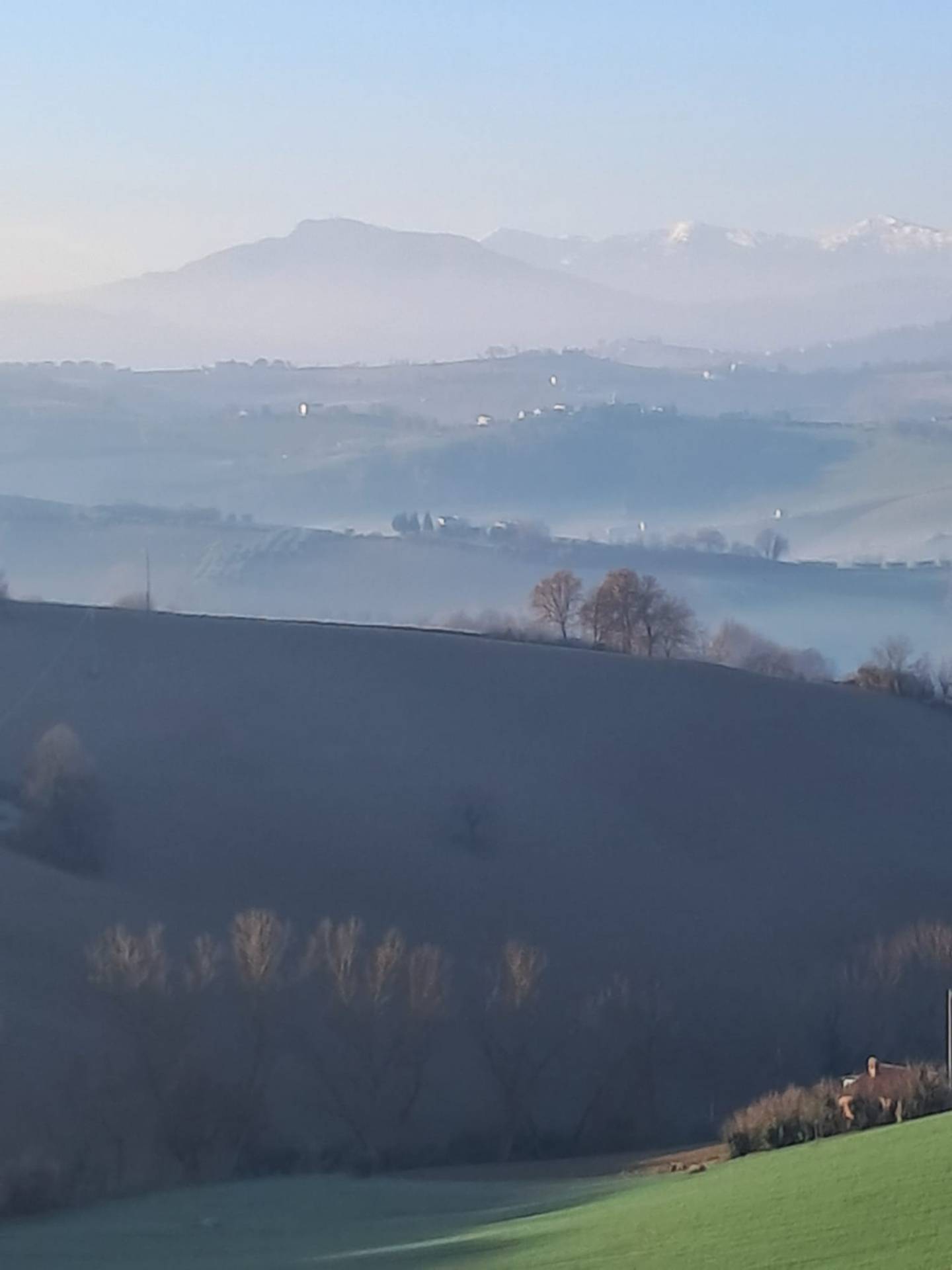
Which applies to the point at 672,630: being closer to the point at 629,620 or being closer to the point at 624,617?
the point at 629,620

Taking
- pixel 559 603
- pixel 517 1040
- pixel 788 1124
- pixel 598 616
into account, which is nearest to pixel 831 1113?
pixel 788 1124

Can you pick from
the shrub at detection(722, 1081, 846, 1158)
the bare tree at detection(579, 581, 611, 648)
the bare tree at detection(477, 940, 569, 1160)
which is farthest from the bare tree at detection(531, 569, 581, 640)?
the shrub at detection(722, 1081, 846, 1158)

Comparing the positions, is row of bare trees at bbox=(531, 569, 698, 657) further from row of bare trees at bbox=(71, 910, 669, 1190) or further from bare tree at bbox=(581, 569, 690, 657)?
row of bare trees at bbox=(71, 910, 669, 1190)

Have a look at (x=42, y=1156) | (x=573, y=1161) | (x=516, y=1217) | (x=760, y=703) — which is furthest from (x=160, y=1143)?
(x=760, y=703)

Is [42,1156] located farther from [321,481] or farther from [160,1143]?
[321,481]

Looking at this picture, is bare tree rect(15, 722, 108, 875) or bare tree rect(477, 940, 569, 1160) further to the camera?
bare tree rect(15, 722, 108, 875)

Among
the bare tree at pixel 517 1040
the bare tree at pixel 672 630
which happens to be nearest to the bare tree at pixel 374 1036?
the bare tree at pixel 517 1040
